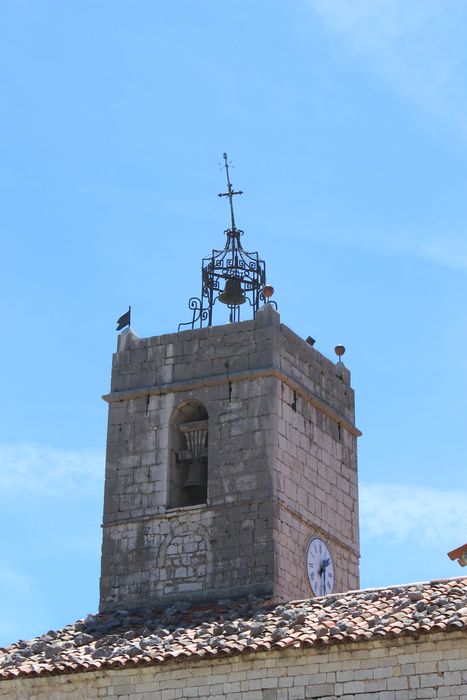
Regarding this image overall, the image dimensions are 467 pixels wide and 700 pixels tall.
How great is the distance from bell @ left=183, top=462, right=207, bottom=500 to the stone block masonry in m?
0.30

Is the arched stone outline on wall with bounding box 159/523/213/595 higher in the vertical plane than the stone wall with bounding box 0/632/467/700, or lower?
higher

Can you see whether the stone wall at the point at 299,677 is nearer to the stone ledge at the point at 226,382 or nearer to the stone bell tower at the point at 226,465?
the stone bell tower at the point at 226,465

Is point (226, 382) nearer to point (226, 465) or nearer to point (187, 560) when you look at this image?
point (226, 465)

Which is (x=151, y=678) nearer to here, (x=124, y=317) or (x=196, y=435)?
(x=196, y=435)

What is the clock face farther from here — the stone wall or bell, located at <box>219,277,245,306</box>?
the stone wall

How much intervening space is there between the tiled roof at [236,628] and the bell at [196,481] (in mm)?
2064

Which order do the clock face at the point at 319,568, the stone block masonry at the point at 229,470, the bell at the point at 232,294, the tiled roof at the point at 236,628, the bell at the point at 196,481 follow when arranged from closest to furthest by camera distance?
the tiled roof at the point at 236,628
the stone block masonry at the point at 229,470
the clock face at the point at 319,568
the bell at the point at 196,481
the bell at the point at 232,294

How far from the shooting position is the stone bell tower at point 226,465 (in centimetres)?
2245

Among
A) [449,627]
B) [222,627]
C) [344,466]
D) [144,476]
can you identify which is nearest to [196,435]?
[144,476]

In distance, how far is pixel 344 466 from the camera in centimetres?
2473

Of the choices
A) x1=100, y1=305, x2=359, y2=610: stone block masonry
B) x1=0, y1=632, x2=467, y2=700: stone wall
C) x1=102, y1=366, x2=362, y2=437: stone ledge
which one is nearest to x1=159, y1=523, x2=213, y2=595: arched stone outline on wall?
x1=100, y1=305, x2=359, y2=610: stone block masonry

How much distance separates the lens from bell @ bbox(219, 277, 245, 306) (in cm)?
2470

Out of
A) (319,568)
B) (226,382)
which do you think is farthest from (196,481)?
(319,568)

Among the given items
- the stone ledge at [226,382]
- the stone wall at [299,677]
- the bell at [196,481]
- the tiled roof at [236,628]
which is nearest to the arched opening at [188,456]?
the bell at [196,481]
